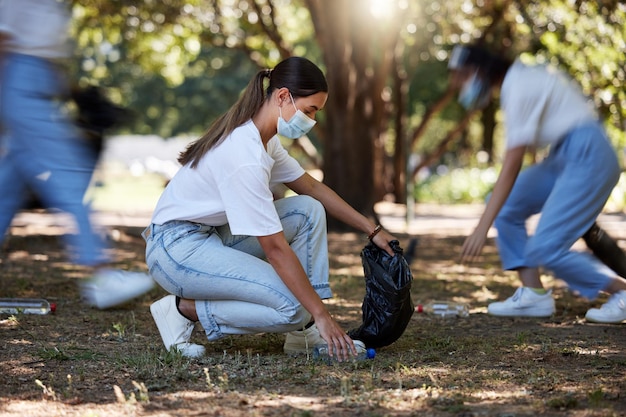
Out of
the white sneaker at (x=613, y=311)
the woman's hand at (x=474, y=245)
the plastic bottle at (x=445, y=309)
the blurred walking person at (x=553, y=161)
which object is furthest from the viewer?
the plastic bottle at (x=445, y=309)

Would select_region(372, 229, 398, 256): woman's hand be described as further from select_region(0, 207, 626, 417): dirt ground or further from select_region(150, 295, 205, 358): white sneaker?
select_region(150, 295, 205, 358): white sneaker

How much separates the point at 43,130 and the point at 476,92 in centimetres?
242

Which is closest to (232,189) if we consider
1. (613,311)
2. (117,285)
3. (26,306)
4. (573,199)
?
(117,285)

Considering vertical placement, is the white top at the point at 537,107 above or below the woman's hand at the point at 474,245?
above

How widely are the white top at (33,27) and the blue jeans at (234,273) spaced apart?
4.12 feet

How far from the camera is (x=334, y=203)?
4816 mm

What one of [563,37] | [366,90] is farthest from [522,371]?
[366,90]

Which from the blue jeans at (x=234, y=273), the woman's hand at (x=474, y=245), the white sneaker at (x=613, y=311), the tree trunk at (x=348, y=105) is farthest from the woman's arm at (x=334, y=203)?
the tree trunk at (x=348, y=105)

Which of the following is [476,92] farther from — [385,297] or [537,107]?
[385,297]

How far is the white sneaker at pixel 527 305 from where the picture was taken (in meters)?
5.88

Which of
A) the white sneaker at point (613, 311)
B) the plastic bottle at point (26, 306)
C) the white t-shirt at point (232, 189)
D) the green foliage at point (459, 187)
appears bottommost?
the green foliage at point (459, 187)

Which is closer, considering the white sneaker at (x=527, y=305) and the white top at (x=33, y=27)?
the white top at (x=33, y=27)

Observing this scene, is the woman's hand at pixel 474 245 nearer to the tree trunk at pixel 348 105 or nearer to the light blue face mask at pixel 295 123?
the light blue face mask at pixel 295 123

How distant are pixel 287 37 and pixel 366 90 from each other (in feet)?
30.7
